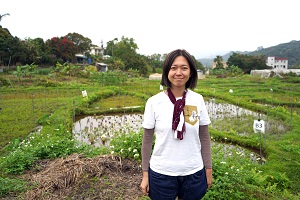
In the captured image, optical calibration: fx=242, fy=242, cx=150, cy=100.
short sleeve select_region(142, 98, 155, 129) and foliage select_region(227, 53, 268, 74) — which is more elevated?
foliage select_region(227, 53, 268, 74)

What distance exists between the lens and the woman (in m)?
1.83

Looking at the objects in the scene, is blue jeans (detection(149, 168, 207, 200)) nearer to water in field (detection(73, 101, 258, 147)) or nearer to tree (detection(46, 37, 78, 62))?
water in field (detection(73, 101, 258, 147))

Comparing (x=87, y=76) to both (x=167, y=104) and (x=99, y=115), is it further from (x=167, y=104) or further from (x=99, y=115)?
(x=167, y=104)

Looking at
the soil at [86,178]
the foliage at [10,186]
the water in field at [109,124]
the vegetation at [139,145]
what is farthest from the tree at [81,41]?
the foliage at [10,186]

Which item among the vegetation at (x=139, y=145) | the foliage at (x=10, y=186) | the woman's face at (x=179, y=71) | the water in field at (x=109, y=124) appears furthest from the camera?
the water in field at (x=109, y=124)

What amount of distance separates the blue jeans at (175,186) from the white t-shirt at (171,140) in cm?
5

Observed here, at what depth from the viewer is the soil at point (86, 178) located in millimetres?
3379

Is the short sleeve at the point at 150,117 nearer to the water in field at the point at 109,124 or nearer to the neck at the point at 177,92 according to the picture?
the neck at the point at 177,92

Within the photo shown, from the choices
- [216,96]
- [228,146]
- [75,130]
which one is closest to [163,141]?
[228,146]

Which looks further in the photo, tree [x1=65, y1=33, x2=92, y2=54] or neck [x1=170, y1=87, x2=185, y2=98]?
tree [x1=65, y1=33, x2=92, y2=54]

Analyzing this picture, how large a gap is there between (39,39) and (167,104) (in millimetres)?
37475

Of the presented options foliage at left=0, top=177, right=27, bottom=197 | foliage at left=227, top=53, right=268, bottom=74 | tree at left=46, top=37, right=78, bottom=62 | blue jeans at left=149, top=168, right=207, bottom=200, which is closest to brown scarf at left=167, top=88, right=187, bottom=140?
blue jeans at left=149, top=168, right=207, bottom=200

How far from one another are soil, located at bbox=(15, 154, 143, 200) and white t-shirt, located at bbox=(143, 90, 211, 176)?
1.69m

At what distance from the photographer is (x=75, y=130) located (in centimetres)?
854
